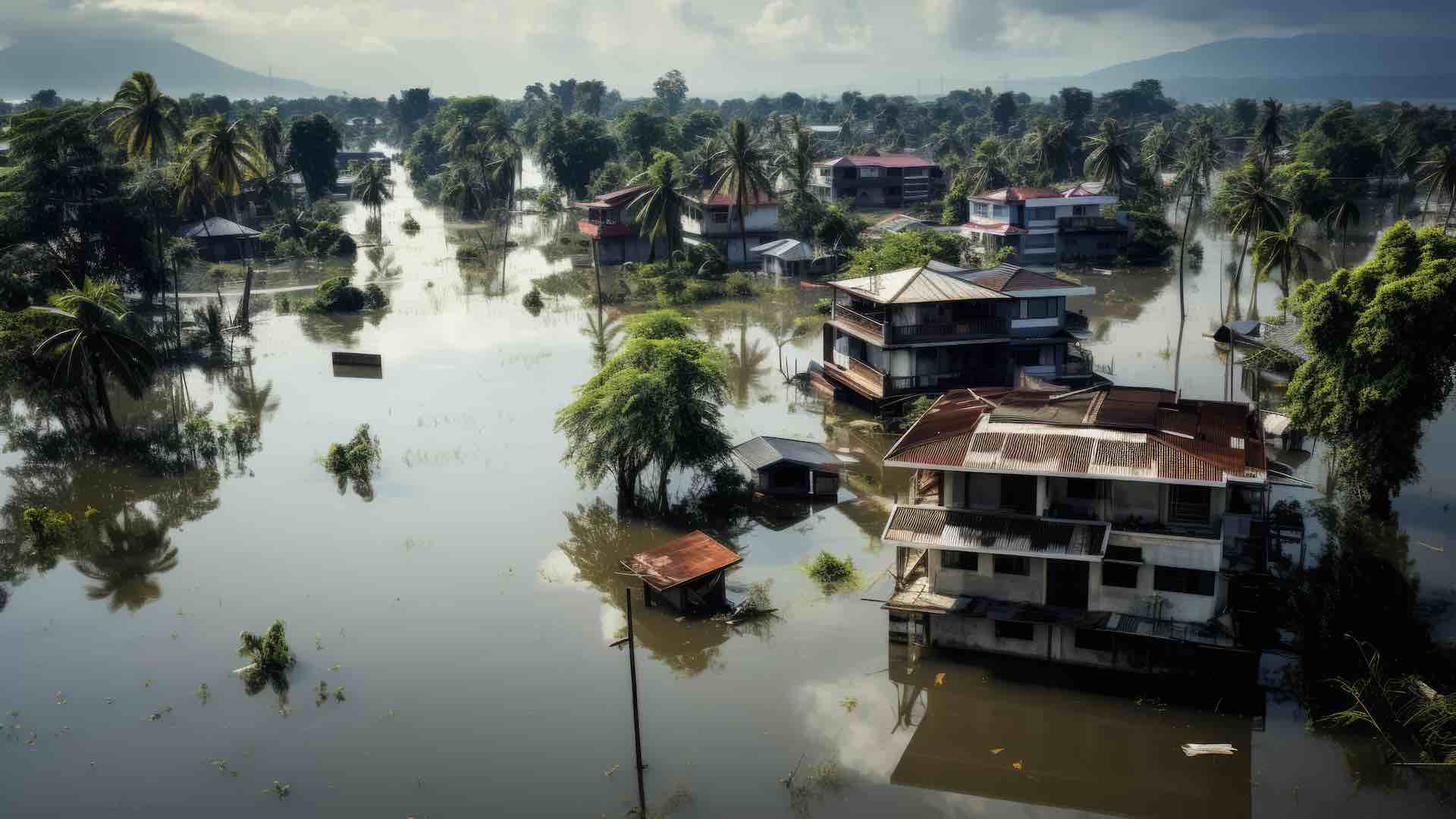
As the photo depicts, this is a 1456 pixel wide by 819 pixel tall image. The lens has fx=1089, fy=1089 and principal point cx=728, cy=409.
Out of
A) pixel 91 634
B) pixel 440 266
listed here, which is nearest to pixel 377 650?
pixel 91 634

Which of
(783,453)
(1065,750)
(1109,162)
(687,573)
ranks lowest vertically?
(1065,750)

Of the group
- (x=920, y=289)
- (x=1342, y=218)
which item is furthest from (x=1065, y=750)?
(x=1342, y=218)

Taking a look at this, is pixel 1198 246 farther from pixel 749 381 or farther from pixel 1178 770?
pixel 1178 770

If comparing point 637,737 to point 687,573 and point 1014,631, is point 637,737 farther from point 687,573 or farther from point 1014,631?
point 1014,631

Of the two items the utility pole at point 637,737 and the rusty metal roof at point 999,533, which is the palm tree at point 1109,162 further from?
the utility pole at point 637,737

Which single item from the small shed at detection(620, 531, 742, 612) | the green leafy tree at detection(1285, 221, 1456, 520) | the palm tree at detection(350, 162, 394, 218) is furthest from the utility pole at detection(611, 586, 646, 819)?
the palm tree at detection(350, 162, 394, 218)
